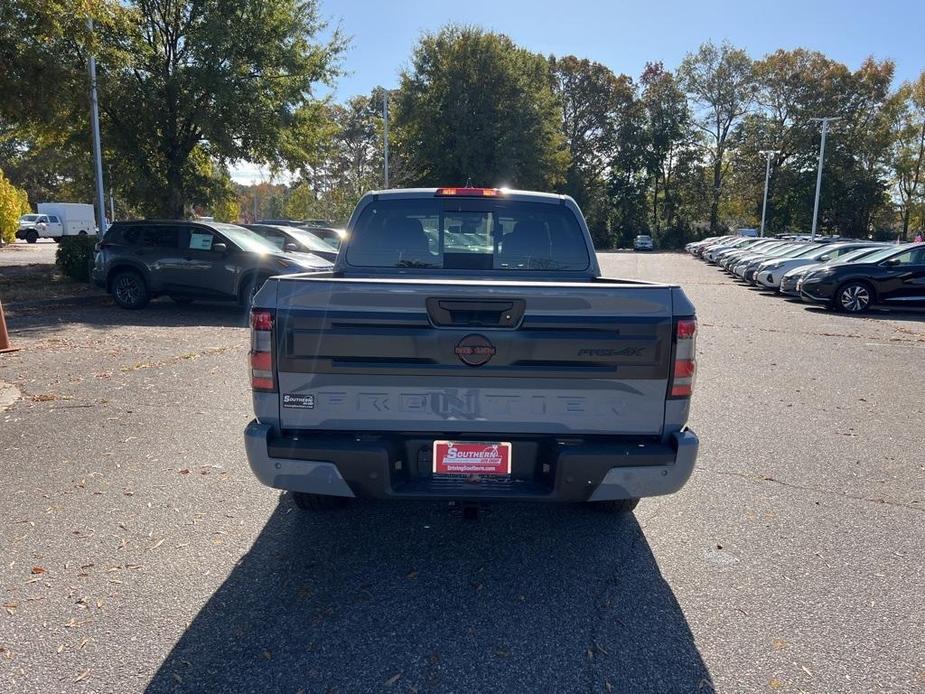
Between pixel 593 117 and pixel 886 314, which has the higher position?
pixel 593 117

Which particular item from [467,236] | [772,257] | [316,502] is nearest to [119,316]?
[467,236]

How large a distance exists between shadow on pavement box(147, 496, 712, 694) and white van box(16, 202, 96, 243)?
4880 cm

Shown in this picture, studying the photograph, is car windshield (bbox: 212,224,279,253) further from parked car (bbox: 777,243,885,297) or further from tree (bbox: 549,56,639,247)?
tree (bbox: 549,56,639,247)

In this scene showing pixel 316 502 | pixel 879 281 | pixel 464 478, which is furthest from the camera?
pixel 879 281

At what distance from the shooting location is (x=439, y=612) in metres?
3.25

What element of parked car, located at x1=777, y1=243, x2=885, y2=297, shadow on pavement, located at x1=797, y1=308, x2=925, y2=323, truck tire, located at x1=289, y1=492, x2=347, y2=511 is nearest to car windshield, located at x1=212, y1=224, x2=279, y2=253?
truck tire, located at x1=289, y1=492, x2=347, y2=511

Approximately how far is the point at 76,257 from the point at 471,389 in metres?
16.2

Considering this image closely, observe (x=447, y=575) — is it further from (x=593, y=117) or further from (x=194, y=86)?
(x=593, y=117)

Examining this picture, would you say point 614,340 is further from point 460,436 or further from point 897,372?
point 897,372

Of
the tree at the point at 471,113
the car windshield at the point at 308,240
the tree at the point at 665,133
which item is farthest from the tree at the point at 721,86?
the car windshield at the point at 308,240

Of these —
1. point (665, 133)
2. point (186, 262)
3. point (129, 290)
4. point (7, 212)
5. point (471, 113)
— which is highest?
point (665, 133)

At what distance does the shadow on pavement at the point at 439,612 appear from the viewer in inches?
109

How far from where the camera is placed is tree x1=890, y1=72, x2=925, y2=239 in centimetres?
5600

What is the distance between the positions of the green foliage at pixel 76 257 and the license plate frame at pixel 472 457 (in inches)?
618
